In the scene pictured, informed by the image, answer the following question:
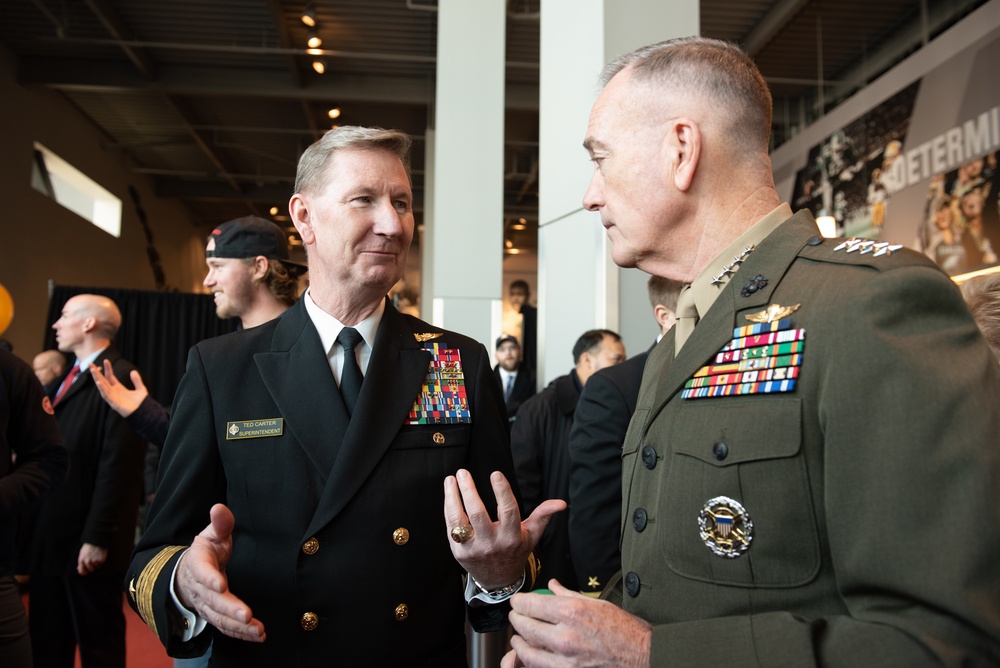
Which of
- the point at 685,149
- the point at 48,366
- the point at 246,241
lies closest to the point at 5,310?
the point at 246,241

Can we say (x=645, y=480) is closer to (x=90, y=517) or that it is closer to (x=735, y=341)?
(x=735, y=341)

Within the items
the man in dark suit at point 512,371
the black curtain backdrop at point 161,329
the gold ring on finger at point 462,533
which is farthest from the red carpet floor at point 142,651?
the black curtain backdrop at point 161,329

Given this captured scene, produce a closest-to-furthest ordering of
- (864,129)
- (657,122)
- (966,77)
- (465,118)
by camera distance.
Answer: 1. (657,122)
2. (465,118)
3. (966,77)
4. (864,129)

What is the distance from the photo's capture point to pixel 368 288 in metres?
1.75

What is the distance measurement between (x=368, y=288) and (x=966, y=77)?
7.29 meters

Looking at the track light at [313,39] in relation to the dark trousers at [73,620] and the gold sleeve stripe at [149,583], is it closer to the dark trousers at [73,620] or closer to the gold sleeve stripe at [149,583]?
the dark trousers at [73,620]

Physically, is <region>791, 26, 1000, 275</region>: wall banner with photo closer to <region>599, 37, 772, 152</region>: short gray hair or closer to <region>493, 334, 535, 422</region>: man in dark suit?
<region>493, 334, 535, 422</region>: man in dark suit

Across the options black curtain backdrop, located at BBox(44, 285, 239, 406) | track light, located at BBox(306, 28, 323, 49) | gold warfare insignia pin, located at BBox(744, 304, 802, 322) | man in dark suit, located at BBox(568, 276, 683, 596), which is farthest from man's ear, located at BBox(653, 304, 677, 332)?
black curtain backdrop, located at BBox(44, 285, 239, 406)

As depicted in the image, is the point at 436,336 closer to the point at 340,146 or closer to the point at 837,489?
the point at 340,146

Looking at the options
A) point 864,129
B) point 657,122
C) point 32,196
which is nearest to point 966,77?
point 864,129

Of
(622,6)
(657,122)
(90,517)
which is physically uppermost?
(622,6)

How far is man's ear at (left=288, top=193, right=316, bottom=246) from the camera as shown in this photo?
1819 millimetres

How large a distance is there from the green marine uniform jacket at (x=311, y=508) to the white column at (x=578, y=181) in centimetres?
187

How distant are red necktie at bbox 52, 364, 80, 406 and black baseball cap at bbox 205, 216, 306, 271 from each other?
5.02ft
